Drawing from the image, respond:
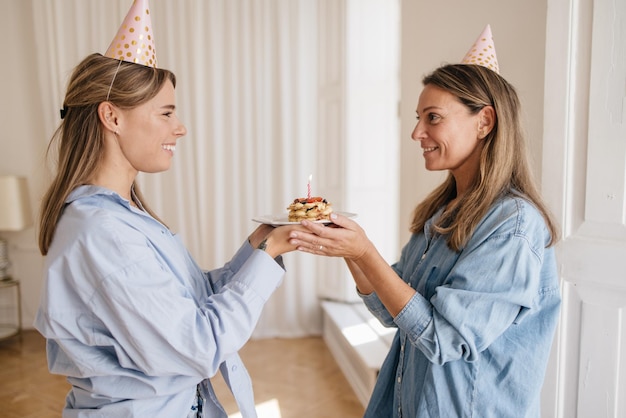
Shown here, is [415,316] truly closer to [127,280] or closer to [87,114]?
[127,280]

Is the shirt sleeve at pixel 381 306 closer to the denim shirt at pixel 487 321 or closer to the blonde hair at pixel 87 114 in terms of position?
the denim shirt at pixel 487 321

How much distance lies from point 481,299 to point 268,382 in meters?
2.56

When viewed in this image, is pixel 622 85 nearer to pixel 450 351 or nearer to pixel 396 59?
pixel 450 351

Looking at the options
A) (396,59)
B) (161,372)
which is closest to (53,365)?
(161,372)

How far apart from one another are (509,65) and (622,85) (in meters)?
0.47

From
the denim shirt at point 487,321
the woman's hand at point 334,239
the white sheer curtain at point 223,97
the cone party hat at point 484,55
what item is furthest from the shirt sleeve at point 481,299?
the white sheer curtain at point 223,97

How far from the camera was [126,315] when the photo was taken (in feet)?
3.47

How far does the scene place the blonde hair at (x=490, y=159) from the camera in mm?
1269

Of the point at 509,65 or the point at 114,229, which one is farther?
the point at 509,65

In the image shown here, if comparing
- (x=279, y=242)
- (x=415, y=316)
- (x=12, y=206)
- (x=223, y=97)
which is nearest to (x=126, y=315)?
(x=279, y=242)

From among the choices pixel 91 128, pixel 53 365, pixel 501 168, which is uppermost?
pixel 91 128

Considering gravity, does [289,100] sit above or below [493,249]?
above

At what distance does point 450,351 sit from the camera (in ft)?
3.75

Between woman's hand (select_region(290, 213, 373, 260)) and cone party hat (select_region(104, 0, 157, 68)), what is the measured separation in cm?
60
